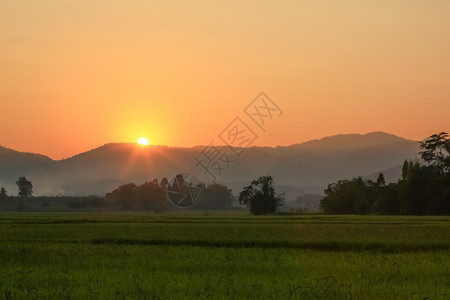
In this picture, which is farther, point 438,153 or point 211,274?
point 438,153

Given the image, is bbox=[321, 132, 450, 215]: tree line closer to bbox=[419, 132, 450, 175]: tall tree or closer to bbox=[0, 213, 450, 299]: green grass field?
bbox=[419, 132, 450, 175]: tall tree

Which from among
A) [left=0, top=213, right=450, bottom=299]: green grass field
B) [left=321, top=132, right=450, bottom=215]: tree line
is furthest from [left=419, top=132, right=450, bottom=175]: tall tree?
[left=0, top=213, right=450, bottom=299]: green grass field

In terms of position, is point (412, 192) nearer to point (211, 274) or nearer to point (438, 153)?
point (438, 153)

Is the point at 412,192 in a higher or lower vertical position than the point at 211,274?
higher

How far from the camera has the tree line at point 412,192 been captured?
11824 centimetres

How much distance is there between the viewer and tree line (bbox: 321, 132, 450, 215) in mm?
118244

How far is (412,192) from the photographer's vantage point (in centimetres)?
11956

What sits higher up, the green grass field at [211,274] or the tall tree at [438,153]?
the tall tree at [438,153]

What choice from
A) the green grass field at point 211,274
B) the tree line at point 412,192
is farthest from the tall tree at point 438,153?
the green grass field at point 211,274

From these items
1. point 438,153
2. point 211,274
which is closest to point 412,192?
point 438,153

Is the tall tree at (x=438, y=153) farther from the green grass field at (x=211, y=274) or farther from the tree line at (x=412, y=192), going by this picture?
the green grass field at (x=211, y=274)

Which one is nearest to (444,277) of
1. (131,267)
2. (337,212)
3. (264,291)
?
(264,291)

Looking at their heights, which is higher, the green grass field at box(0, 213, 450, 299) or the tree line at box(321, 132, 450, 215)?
the tree line at box(321, 132, 450, 215)

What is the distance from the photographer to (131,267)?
70.5 feet
